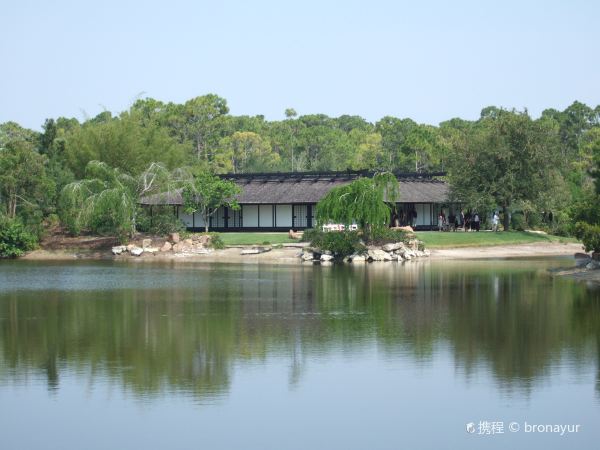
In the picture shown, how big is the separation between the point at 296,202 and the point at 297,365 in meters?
43.2

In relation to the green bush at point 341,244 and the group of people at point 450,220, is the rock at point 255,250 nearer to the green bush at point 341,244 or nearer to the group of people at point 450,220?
the green bush at point 341,244

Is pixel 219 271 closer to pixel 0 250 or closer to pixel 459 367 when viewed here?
pixel 0 250

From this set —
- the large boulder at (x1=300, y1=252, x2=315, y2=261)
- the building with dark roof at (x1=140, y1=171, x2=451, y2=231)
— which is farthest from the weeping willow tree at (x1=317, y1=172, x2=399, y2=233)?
the building with dark roof at (x1=140, y1=171, x2=451, y2=231)

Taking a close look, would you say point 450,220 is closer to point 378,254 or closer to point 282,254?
point 378,254

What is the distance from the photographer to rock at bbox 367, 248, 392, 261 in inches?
2063

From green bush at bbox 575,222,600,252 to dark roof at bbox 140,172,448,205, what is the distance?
21441 millimetres

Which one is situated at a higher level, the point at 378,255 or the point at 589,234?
the point at 589,234

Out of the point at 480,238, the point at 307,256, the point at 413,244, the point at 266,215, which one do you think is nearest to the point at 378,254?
the point at 413,244

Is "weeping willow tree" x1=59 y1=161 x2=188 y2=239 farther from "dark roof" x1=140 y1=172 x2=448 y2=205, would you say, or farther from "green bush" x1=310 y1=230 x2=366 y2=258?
"green bush" x1=310 y1=230 x2=366 y2=258

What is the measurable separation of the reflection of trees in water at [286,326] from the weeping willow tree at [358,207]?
11.2m

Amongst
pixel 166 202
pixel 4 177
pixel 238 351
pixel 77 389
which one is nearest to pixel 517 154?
pixel 166 202

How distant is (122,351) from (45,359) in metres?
1.79

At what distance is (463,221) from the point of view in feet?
218

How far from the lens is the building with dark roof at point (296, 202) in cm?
6475
